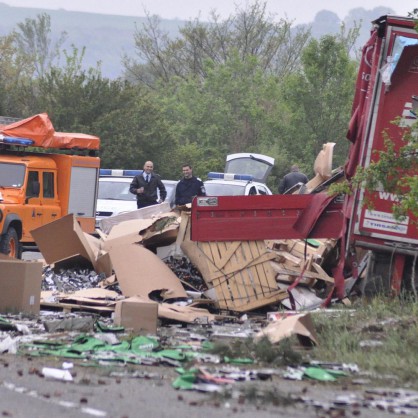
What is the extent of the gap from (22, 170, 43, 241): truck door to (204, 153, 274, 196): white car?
5.01 m

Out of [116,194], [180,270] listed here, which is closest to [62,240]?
[180,270]

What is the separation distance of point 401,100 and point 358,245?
5.82ft

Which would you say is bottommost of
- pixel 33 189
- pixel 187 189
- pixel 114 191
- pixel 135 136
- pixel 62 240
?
pixel 114 191

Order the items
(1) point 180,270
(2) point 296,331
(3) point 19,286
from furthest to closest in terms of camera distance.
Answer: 1. (1) point 180,270
2. (3) point 19,286
3. (2) point 296,331

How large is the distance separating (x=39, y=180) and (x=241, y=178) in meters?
7.14

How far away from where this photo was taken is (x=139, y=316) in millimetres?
11562

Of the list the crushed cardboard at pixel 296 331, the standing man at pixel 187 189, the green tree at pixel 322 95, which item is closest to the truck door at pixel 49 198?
the standing man at pixel 187 189

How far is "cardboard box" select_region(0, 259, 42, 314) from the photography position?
13.0 m

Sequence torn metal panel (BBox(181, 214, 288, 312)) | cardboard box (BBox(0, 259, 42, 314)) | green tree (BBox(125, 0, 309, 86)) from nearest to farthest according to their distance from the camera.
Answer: cardboard box (BBox(0, 259, 42, 314)) < torn metal panel (BBox(181, 214, 288, 312)) < green tree (BBox(125, 0, 309, 86))

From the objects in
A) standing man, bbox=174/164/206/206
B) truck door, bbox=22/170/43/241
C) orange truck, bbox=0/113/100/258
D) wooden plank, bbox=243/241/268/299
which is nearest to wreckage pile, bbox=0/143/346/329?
wooden plank, bbox=243/241/268/299

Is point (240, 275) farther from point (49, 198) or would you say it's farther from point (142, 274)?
point (49, 198)

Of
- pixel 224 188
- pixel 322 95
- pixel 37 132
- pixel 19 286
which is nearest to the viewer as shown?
pixel 19 286

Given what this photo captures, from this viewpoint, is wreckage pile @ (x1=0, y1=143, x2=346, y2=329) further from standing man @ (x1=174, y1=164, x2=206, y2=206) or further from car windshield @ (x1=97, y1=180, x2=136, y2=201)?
car windshield @ (x1=97, y1=180, x2=136, y2=201)

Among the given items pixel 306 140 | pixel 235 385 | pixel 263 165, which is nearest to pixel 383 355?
pixel 235 385
